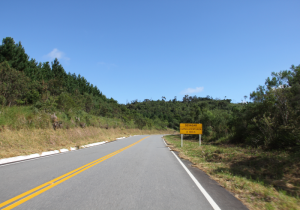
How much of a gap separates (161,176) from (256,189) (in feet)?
10.00

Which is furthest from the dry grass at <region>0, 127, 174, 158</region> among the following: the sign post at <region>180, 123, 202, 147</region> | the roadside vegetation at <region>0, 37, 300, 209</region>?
the sign post at <region>180, 123, 202, 147</region>

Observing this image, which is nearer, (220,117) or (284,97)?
(284,97)

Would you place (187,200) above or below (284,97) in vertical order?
below

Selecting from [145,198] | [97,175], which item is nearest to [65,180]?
[97,175]

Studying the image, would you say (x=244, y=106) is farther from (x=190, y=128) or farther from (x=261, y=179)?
(x=261, y=179)

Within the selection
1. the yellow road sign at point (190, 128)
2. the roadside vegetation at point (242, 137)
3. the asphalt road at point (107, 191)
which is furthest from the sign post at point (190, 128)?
the asphalt road at point (107, 191)

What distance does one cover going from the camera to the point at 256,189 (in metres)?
5.88

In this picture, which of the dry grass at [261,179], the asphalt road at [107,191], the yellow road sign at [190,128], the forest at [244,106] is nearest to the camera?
the asphalt road at [107,191]

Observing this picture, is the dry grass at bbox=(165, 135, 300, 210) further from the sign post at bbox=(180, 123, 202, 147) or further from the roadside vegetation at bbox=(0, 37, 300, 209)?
the sign post at bbox=(180, 123, 202, 147)

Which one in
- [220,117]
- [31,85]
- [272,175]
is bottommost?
[272,175]

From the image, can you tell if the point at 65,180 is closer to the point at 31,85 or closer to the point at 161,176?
the point at 161,176

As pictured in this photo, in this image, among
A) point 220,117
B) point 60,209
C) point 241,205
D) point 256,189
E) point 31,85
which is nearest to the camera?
point 60,209

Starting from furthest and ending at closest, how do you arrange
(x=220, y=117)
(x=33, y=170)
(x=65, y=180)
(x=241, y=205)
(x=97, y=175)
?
1. (x=220, y=117)
2. (x=33, y=170)
3. (x=97, y=175)
4. (x=65, y=180)
5. (x=241, y=205)

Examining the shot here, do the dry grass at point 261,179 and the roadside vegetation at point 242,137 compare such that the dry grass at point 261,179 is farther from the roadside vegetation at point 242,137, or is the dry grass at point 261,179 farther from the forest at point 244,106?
the forest at point 244,106
